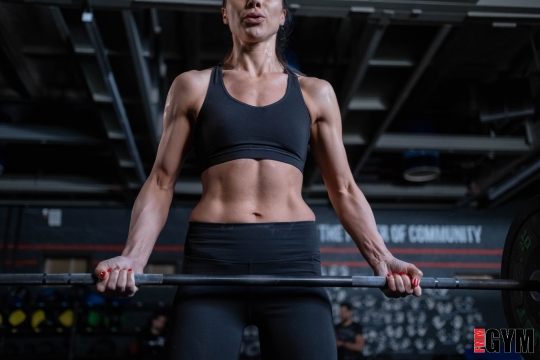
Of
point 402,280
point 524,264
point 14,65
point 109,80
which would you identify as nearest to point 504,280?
point 524,264

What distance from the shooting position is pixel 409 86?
412 cm

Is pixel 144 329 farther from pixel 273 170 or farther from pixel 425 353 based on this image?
pixel 273 170

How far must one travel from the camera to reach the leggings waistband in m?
1.25

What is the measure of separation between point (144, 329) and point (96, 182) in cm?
189

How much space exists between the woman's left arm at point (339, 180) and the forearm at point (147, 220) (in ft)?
1.47

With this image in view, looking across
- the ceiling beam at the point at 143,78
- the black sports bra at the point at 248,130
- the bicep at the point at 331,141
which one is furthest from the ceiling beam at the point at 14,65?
the bicep at the point at 331,141

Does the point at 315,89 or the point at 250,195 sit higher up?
the point at 315,89

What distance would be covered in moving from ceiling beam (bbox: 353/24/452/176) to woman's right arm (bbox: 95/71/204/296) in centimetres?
242

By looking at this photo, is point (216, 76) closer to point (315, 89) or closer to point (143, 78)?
point (315, 89)

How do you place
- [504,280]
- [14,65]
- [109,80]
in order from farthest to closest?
1. [14,65]
2. [109,80]
3. [504,280]

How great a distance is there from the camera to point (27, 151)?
618cm

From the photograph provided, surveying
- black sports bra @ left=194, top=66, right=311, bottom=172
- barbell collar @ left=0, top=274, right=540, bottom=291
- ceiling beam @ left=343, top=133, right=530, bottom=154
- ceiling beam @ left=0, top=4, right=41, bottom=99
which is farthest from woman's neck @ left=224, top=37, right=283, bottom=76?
ceiling beam @ left=343, top=133, right=530, bottom=154

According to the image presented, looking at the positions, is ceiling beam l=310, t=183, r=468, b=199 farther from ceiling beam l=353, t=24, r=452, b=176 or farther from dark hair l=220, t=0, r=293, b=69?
dark hair l=220, t=0, r=293, b=69

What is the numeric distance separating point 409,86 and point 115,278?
3417 millimetres
